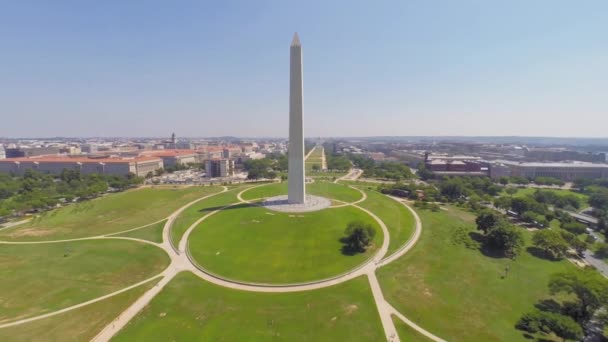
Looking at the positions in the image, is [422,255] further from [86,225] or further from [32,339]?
[86,225]

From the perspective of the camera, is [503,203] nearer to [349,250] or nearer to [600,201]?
[600,201]

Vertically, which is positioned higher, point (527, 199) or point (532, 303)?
point (527, 199)

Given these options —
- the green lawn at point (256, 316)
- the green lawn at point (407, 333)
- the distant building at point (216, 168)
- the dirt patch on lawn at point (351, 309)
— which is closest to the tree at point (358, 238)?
the green lawn at point (256, 316)

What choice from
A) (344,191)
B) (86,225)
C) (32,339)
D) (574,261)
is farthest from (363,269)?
(86,225)

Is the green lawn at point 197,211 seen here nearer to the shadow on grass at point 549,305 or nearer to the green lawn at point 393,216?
the green lawn at point 393,216

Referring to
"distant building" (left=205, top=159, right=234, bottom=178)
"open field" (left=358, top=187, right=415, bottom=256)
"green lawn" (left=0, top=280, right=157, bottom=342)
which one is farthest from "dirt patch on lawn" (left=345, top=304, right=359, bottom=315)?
"distant building" (left=205, top=159, right=234, bottom=178)

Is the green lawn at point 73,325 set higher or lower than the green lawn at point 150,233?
lower
